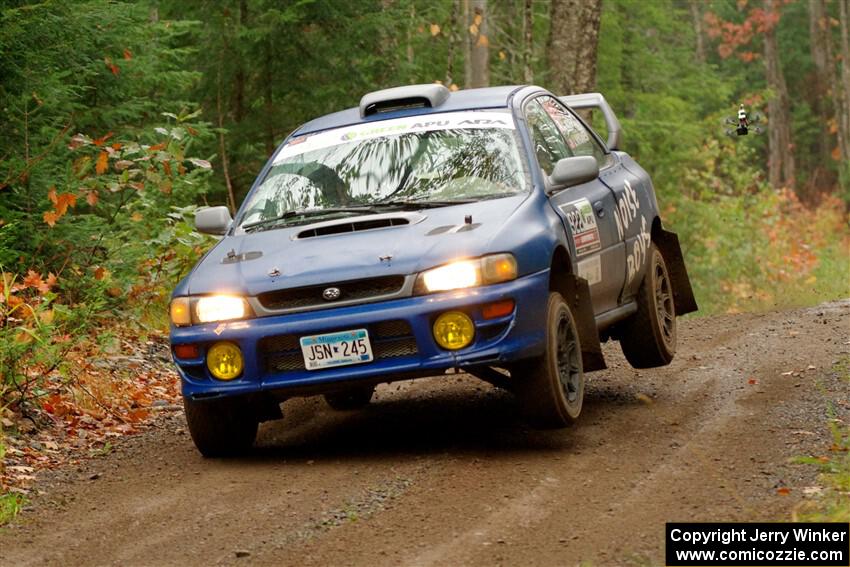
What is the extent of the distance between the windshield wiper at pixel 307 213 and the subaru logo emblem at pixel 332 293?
2.82ft

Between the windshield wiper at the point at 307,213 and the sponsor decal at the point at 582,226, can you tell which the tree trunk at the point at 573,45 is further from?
the windshield wiper at the point at 307,213

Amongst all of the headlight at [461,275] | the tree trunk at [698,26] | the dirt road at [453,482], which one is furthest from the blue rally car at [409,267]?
the tree trunk at [698,26]

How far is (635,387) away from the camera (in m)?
9.42

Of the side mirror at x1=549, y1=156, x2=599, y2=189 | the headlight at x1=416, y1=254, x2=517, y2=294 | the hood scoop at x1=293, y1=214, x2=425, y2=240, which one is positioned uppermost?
the side mirror at x1=549, y1=156, x2=599, y2=189

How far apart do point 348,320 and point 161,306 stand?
20.1ft

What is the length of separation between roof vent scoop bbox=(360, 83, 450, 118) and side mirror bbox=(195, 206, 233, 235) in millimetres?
1159

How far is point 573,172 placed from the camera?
772cm

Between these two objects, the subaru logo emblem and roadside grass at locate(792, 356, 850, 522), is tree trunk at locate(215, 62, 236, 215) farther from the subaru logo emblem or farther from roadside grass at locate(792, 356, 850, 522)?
roadside grass at locate(792, 356, 850, 522)

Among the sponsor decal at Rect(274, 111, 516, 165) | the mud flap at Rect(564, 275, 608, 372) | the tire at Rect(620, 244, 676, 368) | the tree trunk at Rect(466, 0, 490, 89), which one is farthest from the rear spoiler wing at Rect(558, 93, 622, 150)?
the tree trunk at Rect(466, 0, 490, 89)

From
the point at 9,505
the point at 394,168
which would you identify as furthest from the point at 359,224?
the point at 9,505

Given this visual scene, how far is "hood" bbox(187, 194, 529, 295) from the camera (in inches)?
Result: 270

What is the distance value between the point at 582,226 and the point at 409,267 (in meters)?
1.65

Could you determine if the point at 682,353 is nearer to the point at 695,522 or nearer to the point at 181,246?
the point at 181,246

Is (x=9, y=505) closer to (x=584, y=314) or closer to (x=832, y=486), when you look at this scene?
(x=584, y=314)
